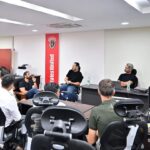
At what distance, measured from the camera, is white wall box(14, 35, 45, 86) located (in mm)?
8211

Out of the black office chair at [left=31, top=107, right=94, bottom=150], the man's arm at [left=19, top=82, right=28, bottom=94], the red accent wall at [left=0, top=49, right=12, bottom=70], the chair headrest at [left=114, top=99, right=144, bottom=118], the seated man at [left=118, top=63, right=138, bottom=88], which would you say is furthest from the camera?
the red accent wall at [left=0, top=49, right=12, bottom=70]

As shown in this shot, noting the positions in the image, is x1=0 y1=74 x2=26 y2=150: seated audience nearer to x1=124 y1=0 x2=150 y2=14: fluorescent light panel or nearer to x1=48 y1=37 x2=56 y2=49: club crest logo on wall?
x1=124 y1=0 x2=150 y2=14: fluorescent light panel

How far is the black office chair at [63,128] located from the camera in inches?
45.3

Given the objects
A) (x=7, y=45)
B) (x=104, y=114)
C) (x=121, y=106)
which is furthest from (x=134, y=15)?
(x=7, y=45)

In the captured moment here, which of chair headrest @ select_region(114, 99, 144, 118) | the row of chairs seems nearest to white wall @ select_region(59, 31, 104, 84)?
the row of chairs

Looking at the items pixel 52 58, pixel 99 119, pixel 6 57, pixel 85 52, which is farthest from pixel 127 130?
pixel 6 57

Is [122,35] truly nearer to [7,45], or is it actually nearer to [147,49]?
[147,49]

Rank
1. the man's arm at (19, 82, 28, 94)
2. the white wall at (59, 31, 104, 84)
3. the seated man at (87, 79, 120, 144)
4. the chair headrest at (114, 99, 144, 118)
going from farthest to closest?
the white wall at (59, 31, 104, 84)
the man's arm at (19, 82, 28, 94)
the seated man at (87, 79, 120, 144)
the chair headrest at (114, 99, 144, 118)

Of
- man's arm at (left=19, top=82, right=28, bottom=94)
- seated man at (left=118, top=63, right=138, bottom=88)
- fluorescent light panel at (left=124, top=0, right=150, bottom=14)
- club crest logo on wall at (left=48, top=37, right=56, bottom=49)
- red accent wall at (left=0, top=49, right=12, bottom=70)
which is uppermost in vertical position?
fluorescent light panel at (left=124, top=0, right=150, bottom=14)

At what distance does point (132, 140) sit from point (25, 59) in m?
7.49

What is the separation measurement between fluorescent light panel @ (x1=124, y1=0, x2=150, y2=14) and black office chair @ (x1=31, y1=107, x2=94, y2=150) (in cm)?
263

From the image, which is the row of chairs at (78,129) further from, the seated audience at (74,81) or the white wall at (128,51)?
the white wall at (128,51)

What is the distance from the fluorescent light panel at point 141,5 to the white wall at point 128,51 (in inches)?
84.4

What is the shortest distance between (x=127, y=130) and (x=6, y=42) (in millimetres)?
8494
